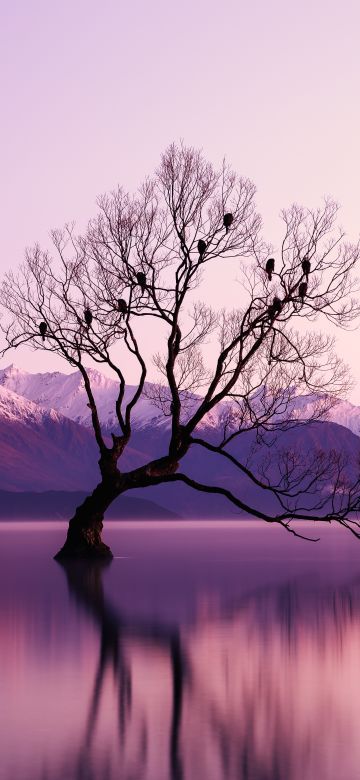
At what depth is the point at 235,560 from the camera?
218ft

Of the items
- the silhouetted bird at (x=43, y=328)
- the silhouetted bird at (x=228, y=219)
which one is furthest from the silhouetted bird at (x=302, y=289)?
the silhouetted bird at (x=43, y=328)

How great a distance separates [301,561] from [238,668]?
156 ft

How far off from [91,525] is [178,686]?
35.2 meters

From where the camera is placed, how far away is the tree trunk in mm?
50219

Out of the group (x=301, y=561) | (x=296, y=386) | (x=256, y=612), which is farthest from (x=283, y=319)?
(x=301, y=561)

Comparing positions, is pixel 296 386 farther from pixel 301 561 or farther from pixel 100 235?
pixel 301 561

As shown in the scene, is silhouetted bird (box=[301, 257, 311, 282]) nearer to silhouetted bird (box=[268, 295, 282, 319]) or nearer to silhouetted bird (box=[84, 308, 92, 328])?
silhouetted bird (box=[268, 295, 282, 319])

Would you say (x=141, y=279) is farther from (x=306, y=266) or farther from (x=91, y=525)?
(x=91, y=525)

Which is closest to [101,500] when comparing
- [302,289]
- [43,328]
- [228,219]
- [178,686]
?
[43,328]

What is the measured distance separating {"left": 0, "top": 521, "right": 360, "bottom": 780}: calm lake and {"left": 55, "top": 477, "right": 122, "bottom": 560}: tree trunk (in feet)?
45.1

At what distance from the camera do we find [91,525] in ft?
Answer: 171

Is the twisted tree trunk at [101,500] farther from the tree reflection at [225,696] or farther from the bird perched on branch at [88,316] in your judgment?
the tree reflection at [225,696]

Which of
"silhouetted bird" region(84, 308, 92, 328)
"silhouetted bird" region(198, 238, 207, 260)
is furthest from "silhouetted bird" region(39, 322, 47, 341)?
"silhouetted bird" region(198, 238, 207, 260)

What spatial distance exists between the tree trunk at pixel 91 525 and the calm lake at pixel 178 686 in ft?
45.1
